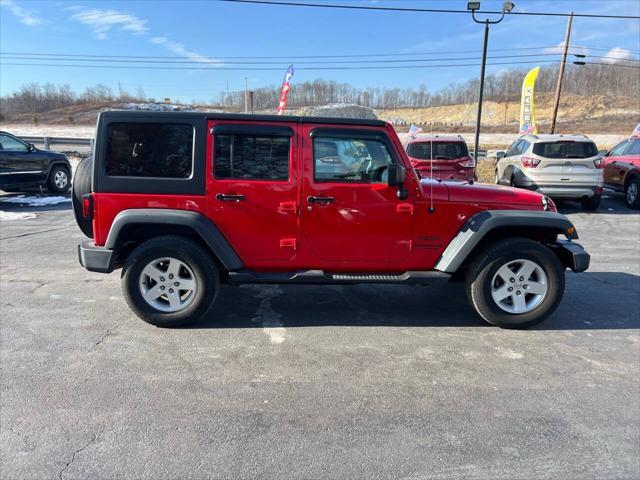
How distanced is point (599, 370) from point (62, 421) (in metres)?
3.87

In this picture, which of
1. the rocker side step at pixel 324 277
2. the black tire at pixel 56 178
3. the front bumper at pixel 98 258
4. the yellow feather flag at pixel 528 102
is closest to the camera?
the front bumper at pixel 98 258

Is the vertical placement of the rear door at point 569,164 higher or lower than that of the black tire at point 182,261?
higher

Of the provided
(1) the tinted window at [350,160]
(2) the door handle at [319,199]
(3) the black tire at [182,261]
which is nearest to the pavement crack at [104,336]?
(3) the black tire at [182,261]

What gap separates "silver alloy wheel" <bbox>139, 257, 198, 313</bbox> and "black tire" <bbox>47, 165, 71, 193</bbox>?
10314mm

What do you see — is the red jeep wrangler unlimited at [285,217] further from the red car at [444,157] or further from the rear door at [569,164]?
the rear door at [569,164]

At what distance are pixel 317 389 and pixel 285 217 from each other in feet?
5.28

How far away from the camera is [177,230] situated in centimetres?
421

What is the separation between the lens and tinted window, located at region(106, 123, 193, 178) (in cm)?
411

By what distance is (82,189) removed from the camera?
428cm

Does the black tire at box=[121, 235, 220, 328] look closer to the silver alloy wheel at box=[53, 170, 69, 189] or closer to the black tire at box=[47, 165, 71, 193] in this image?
the black tire at box=[47, 165, 71, 193]

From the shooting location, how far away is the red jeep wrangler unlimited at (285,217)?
162 inches

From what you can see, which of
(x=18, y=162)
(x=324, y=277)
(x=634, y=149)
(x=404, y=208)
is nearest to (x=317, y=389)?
(x=324, y=277)

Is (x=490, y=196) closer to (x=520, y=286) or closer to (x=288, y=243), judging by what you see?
(x=520, y=286)

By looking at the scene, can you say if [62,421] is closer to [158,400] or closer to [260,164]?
[158,400]
